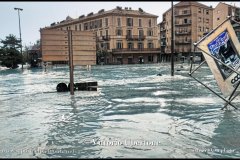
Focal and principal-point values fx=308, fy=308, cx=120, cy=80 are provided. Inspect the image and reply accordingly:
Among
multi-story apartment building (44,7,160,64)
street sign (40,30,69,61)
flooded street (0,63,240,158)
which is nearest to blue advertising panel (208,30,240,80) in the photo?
flooded street (0,63,240,158)

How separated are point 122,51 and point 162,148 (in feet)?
233

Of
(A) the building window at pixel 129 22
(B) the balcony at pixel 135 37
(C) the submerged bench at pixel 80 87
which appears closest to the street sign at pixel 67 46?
(C) the submerged bench at pixel 80 87

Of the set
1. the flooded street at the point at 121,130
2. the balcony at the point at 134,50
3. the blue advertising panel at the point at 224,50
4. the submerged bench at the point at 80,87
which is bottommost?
the flooded street at the point at 121,130

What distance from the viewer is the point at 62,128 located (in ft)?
24.6

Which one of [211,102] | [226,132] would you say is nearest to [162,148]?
[226,132]

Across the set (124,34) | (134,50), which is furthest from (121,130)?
(124,34)

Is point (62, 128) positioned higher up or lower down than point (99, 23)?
lower down

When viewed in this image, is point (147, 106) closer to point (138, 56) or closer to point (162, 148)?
point (162, 148)

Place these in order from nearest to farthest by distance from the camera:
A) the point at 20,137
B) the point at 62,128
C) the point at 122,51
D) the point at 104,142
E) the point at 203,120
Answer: the point at 104,142
the point at 20,137
the point at 62,128
the point at 203,120
the point at 122,51

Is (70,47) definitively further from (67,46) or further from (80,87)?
(80,87)

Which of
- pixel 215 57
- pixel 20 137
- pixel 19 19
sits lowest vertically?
pixel 20 137

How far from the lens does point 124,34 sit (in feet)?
256

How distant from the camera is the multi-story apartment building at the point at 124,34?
76125mm

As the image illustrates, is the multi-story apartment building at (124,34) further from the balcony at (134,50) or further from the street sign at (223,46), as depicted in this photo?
the street sign at (223,46)
